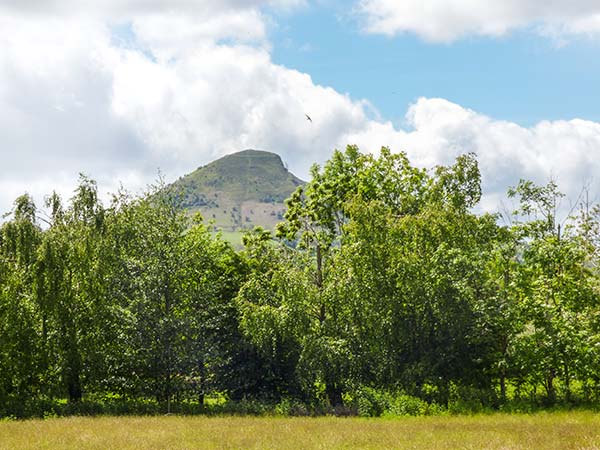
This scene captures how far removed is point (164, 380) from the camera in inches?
1368

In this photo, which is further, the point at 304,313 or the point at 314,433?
the point at 304,313

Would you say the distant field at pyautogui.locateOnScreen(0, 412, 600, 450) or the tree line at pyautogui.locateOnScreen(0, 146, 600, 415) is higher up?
the tree line at pyautogui.locateOnScreen(0, 146, 600, 415)

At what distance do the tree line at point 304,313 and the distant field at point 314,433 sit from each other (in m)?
4.67

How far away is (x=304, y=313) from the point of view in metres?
33.9

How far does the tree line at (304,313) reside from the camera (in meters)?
30.7

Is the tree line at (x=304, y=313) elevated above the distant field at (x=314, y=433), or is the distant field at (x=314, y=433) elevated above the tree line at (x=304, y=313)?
the tree line at (x=304, y=313)

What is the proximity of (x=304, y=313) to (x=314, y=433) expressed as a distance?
1197 cm

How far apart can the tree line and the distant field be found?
467 cm

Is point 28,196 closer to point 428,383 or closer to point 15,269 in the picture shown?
point 15,269

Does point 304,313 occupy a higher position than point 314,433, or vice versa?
point 304,313

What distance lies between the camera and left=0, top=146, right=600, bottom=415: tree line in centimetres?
3072

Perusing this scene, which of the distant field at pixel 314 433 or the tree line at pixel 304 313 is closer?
the distant field at pixel 314 433

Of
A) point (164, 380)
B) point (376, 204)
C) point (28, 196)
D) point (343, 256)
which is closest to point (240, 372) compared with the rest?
point (164, 380)

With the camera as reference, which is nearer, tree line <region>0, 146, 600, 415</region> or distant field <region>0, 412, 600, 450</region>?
distant field <region>0, 412, 600, 450</region>
